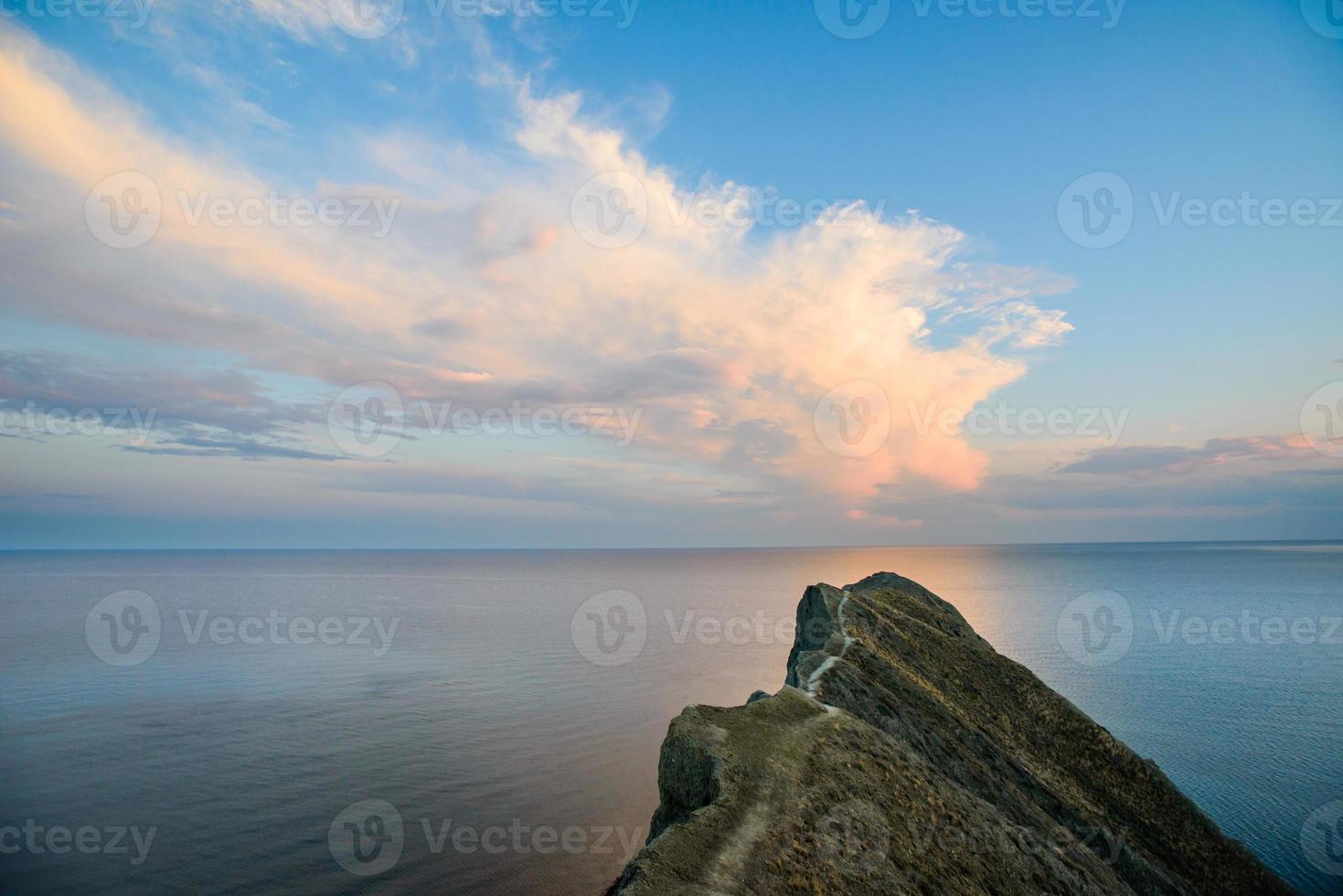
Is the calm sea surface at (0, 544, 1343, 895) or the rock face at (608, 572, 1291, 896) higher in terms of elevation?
the rock face at (608, 572, 1291, 896)

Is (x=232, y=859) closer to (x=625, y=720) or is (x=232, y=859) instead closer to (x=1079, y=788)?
(x=625, y=720)

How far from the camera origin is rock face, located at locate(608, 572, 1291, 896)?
→ 12645 millimetres

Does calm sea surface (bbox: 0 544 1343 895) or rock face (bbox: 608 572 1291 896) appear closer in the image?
rock face (bbox: 608 572 1291 896)

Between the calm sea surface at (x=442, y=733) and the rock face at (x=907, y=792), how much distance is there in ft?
33.0

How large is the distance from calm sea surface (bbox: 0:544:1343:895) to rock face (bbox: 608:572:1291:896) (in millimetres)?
10046

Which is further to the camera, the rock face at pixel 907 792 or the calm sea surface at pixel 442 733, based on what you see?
the calm sea surface at pixel 442 733

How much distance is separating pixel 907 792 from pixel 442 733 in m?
38.8

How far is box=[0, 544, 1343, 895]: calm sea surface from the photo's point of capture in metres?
29.2

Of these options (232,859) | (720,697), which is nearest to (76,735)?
(232,859)

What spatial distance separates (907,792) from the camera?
16.4 metres

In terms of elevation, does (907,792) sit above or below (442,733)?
above

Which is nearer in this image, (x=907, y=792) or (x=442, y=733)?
(x=907, y=792)

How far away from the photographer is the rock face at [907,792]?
12.6 metres

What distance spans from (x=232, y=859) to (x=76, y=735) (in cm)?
2597
